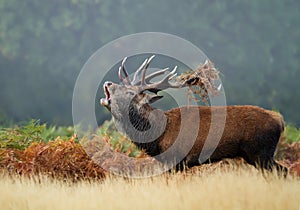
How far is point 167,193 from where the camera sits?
23.6 ft

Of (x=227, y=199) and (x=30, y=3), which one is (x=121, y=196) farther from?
(x=30, y=3)

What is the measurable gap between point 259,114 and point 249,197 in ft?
6.95

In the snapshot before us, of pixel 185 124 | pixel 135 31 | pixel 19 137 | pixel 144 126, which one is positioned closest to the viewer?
pixel 185 124

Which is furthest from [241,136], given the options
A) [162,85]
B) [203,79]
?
[162,85]

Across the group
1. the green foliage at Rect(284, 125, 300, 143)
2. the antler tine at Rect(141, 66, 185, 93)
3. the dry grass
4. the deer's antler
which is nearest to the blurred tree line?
the green foliage at Rect(284, 125, 300, 143)

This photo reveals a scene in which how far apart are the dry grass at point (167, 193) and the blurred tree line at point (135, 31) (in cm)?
1571

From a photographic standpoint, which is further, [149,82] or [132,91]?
[149,82]

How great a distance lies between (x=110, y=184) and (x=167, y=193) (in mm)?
1207

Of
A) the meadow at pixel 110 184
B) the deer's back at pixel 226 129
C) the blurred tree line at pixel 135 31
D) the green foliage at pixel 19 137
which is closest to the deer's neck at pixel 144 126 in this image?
the deer's back at pixel 226 129

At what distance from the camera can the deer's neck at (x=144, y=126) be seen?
8.97 metres

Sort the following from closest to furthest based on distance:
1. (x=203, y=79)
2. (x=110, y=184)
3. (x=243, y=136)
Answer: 1. (x=110, y=184)
2. (x=243, y=136)
3. (x=203, y=79)

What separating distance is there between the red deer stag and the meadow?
0.96ft

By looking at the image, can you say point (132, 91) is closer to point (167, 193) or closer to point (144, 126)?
point (144, 126)

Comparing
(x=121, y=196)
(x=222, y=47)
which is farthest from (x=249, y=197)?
(x=222, y=47)
